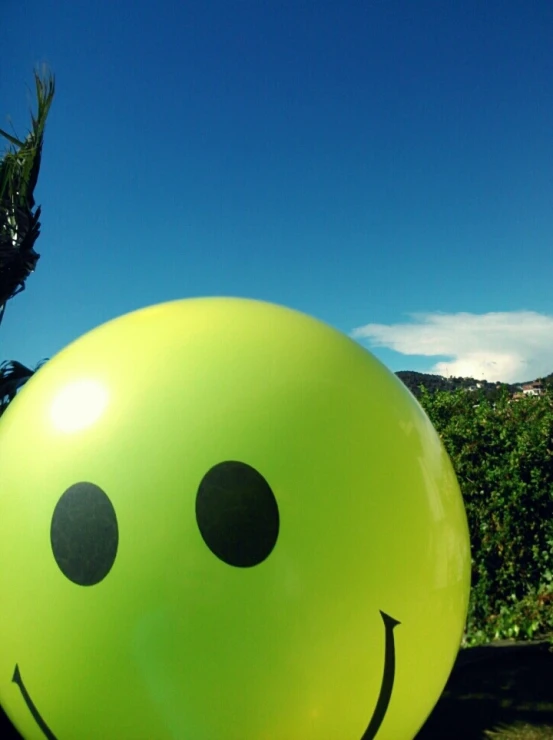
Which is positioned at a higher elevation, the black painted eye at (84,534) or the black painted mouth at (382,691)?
the black painted eye at (84,534)

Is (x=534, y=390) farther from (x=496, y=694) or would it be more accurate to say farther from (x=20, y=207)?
(x=20, y=207)

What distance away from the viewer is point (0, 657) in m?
2.62

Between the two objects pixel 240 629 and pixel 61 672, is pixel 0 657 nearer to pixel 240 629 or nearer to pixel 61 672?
pixel 61 672

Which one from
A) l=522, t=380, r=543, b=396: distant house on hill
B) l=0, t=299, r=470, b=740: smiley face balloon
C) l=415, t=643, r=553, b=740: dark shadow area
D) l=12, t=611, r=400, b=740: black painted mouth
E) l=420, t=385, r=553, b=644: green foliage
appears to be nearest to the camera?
l=0, t=299, r=470, b=740: smiley face balloon

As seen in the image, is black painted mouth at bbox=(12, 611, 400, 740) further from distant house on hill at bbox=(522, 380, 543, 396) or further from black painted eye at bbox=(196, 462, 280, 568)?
distant house on hill at bbox=(522, 380, 543, 396)

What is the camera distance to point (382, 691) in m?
2.52

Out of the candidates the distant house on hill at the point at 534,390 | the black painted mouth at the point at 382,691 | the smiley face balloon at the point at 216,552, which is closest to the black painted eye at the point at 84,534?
the smiley face balloon at the point at 216,552

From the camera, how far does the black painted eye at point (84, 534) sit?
2.36 metres

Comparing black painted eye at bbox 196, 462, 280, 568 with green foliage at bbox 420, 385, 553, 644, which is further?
green foliage at bbox 420, 385, 553, 644

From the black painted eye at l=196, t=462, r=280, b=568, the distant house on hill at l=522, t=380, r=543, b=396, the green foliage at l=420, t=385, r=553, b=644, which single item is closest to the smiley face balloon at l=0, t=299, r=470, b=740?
the black painted eye at l=196, t=462, r=280, b=568

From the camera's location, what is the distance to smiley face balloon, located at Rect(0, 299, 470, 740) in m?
2.28

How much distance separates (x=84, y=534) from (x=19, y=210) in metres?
5.43

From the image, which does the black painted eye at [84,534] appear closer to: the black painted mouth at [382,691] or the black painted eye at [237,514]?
the black painted eye at [237,514]

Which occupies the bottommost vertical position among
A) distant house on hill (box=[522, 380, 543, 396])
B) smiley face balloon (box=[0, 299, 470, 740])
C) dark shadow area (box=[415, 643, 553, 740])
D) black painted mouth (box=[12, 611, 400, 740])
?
dark shadow area (box=[415, 643, 553, 740])
